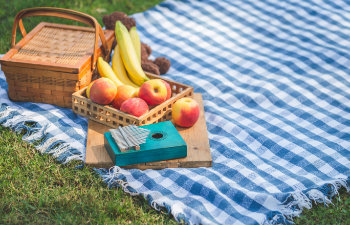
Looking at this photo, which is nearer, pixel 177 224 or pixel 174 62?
pixel 177 224

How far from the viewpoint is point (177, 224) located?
1.77 metres

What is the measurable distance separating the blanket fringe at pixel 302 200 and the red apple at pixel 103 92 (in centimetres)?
105

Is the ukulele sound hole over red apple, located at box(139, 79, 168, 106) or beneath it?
beneath

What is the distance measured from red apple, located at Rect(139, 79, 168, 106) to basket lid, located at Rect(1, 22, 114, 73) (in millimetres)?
398

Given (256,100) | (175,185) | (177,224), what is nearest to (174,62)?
(256,100)

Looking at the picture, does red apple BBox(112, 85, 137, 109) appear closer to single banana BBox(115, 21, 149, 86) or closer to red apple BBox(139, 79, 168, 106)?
red apple BBox(139, 79, 168, 106)

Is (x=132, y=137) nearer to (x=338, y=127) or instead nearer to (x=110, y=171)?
(x=110, y=171)

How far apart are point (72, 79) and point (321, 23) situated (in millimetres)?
2388

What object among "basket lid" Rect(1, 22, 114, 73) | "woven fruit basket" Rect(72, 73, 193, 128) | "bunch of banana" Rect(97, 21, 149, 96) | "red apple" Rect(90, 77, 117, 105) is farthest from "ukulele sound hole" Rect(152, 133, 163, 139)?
"basket lid" Rect(1, 22, 114, 73)

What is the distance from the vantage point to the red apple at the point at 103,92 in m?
2.30

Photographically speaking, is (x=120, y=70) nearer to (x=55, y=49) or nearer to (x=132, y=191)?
(x=55, y=49)

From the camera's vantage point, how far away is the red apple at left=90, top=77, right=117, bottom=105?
7.55ft

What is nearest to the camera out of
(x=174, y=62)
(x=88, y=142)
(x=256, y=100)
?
(x=88, y=142)

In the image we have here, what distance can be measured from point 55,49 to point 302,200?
171 cm
